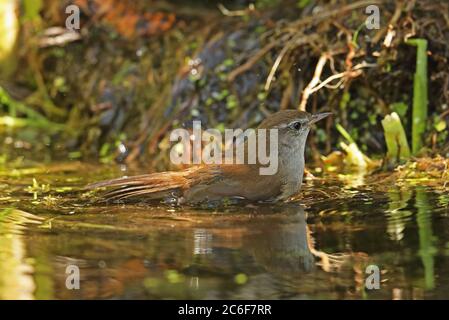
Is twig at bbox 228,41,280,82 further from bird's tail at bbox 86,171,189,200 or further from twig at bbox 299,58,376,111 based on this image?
bird's tail at bbox 86,171,189,200

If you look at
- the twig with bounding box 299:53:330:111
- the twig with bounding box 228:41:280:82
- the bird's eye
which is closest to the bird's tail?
the bird's eye

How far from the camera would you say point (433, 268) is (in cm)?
382

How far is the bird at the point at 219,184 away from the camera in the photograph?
5.38 metres

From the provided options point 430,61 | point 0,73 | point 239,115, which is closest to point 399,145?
point 430,61

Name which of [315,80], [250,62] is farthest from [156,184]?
[250,62]

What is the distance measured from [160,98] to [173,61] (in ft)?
1.33

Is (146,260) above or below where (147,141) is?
below

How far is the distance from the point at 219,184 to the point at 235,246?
4.02 feet

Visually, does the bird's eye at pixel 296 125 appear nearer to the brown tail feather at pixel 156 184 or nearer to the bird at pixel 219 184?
the bird at pixel 219 184

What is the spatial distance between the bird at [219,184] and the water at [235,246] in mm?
161

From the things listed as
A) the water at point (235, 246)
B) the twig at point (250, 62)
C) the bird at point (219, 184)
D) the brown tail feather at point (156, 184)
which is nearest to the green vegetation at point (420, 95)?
the water at point (235, 246)

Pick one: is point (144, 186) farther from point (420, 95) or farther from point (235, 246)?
point (420, 95)

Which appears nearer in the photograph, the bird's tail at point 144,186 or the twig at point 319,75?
the bird's tail at point 144,186
